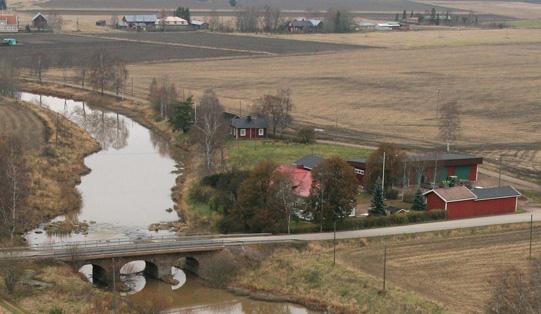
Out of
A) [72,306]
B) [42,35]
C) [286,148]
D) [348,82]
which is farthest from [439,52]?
[72,306]

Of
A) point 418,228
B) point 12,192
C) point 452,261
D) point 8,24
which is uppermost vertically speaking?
point 8,24

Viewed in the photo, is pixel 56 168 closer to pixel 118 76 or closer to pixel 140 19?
pixel 118 76

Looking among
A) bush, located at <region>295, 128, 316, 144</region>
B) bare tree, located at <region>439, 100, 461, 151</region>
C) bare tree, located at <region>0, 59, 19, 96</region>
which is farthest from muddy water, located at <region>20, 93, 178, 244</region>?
bare tree, located at <region>439, 100, 461, 151</region>

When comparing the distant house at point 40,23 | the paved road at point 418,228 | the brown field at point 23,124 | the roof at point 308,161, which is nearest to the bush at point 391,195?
the paved road at point 418,228

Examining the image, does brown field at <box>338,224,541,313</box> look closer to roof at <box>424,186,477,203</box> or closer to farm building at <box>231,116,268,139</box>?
roof at <box>424,186,477,203</box>

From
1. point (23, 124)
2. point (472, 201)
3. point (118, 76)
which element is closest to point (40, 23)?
point (118, 76)

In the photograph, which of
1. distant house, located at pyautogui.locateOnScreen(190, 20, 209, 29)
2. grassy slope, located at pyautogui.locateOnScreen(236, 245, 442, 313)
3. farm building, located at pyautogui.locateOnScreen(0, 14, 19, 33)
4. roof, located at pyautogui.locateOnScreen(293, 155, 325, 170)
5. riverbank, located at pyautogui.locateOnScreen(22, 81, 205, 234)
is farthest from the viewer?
distant house, located at pyautogui.locateOnScreen(190, 20, 209, 29)

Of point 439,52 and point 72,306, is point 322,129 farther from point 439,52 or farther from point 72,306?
point 439,52
